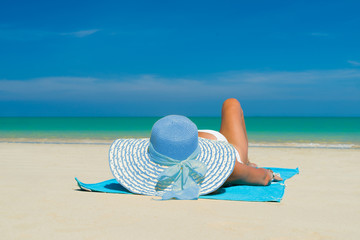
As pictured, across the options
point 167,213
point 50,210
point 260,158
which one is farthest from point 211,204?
point 260,158

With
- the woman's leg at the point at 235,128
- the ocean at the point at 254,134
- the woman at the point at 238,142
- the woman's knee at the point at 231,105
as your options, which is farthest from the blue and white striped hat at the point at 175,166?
the ocean at the point at 254,134

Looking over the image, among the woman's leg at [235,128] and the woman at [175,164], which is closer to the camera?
the woman at [175,164]

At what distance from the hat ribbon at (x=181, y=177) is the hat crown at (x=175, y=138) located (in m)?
0.05

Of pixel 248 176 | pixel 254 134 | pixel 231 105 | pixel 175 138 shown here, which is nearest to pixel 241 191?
pixel 248 176

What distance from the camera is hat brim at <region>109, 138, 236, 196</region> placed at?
3.43m

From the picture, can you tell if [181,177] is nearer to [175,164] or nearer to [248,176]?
[175,164]

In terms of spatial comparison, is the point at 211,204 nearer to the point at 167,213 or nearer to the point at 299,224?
the point at 167,213

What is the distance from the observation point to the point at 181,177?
3357 millimetres

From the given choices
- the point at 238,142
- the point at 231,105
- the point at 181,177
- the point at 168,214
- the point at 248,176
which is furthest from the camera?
the point at 231,105

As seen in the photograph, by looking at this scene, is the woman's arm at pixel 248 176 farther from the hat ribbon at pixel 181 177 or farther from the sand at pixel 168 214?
the hat ribbon at pixel 181 177

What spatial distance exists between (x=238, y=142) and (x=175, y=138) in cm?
134

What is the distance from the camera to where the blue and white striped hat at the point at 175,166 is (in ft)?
11.0

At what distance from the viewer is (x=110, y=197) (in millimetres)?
3406

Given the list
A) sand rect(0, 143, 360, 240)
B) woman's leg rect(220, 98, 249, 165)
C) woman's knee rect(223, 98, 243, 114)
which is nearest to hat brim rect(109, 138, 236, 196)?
sand rect(0, 143, 360, 240)
